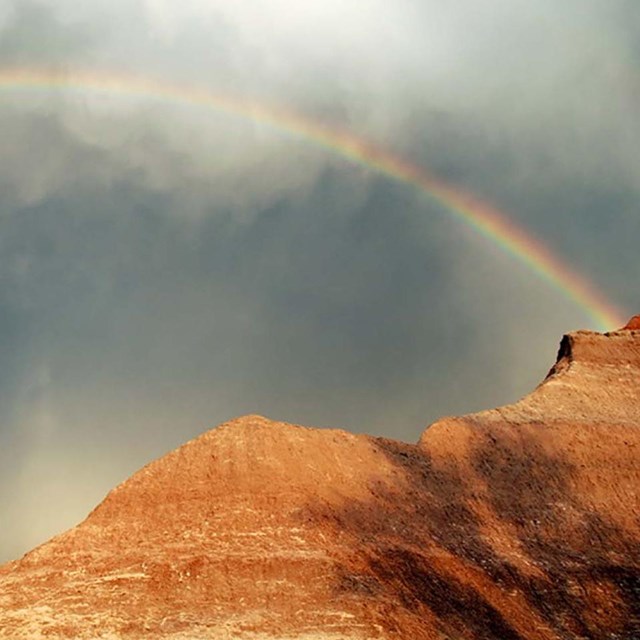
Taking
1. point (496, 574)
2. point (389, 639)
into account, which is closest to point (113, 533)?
point (389, 639)

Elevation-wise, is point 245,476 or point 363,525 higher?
point 245,476

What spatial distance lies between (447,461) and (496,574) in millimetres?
6694

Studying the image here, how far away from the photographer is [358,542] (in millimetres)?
29078

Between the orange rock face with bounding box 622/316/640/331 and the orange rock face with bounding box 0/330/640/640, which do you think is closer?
the orange rock face with bounding box 0/330/640/640

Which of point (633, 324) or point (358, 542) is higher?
point (633, 324)

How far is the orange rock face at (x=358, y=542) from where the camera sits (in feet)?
83.7

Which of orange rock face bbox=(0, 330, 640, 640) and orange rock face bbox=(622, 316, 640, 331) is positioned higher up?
orange rock face bbox=(622, 316, 640, 331)

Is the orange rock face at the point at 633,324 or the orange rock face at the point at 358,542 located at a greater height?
the orange rock face at the point at 633,324

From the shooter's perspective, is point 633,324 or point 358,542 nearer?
point 358,542

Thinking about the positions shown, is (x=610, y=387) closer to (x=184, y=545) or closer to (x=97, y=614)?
(x=184, y=545)

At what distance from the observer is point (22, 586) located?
2670 centimetres

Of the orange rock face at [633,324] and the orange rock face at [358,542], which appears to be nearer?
the orange rock face at [358,542]

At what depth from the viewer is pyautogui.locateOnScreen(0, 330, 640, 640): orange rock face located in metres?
25.5

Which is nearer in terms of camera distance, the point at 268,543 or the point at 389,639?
the point at 389,639
